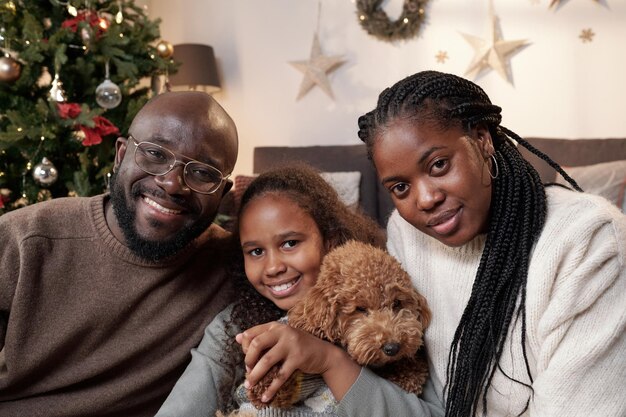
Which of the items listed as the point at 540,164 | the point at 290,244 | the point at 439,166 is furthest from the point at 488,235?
the point at 540,164

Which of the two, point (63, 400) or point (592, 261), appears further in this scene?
point (63, 400)

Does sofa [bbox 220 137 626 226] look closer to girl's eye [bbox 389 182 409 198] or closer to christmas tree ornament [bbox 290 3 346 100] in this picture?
christmas tree ornament [bbox 290 3 346 100]

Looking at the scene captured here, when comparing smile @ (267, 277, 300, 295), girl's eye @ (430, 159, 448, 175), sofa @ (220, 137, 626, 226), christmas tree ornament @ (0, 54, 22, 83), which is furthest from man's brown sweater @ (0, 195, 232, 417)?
christmas tree ornament @ (0, 54, 22, 83)

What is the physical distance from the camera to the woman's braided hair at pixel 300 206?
5.51ft

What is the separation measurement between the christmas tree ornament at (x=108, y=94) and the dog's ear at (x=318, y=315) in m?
1.92

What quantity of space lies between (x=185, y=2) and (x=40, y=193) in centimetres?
315

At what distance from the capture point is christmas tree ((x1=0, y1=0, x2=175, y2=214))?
281 cm

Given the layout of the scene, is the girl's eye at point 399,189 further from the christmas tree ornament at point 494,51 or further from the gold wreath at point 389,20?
the gold wreath at point 389,20

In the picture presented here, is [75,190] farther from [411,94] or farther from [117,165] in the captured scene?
[411,94]

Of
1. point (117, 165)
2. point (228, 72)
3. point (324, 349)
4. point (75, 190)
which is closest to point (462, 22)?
point (228, 72)

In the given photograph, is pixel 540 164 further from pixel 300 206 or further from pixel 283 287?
pixel 283 287

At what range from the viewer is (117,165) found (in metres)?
1.82

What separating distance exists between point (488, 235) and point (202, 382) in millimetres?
834

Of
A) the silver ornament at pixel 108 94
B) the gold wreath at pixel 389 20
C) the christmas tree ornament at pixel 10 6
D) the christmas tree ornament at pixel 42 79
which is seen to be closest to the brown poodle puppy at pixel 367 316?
the silver ornament at pixel 108 94
